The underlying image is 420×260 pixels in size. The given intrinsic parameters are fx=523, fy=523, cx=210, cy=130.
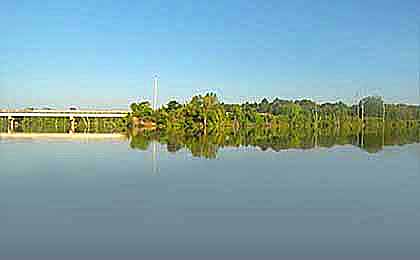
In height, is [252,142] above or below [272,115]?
below

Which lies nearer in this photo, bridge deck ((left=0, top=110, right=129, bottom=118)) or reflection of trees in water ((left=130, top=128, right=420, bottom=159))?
reflection of trees in water ((left=130, top=128, right=420, bottom=159))

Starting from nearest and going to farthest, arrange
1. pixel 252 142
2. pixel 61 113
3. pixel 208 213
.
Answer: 1. pixel 208 213
2. pixel 252 142
3. pixel 61 113

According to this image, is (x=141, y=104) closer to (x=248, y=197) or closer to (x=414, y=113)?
(x=414, y=113)

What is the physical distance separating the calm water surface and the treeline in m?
26.8

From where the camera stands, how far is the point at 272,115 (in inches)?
2175

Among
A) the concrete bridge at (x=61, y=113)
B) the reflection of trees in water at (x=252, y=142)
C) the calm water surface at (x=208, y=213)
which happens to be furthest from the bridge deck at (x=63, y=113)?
the calm water surface at (x=208, y=213)

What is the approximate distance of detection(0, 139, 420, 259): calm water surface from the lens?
4586 mm

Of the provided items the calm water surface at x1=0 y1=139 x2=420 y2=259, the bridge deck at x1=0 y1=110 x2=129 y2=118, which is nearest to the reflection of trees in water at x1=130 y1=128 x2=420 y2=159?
the calm water surface at x1=0 y1=139 x2=420 y2=259

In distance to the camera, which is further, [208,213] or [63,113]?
[63,113]

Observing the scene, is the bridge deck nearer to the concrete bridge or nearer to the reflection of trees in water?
the concrete bridge

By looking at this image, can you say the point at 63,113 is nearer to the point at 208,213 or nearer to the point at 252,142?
the point at 252,142

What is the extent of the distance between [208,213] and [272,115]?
49639mm

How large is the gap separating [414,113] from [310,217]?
5935 cm

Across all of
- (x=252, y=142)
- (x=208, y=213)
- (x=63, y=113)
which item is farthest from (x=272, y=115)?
(x=208, y=213)
